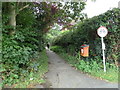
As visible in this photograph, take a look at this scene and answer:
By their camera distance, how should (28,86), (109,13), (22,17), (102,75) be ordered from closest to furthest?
(28,86) → (102,75) → (109,13) → (22,17)

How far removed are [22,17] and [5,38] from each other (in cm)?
210

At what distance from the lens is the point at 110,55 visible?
15.2 feet

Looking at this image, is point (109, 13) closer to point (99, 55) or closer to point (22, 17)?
point (99, 55)

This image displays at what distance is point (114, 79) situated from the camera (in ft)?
11.4

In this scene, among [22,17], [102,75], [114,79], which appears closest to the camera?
[114,79]

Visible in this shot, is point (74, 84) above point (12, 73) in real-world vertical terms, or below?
below

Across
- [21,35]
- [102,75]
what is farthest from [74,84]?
[21,35]

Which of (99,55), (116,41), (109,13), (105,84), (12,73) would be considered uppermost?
(109,13)

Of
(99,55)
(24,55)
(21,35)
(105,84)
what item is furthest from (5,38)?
(99,55)

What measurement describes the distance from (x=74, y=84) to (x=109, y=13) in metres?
4.03

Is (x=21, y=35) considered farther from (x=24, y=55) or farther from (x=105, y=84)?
(x=105, y=84)

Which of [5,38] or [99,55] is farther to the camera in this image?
[99,55]

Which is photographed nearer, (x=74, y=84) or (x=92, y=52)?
(x=74, y=84)

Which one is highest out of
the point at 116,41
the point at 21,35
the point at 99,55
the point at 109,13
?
the point at 109,13
